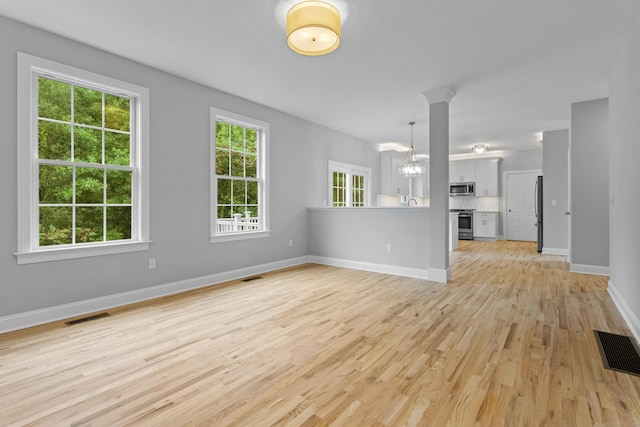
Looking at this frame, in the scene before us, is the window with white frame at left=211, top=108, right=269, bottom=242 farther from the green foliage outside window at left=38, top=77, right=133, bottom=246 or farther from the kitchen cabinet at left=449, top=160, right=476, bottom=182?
the kitchen cabinet at left=449, top=160, right=476, bottom=182

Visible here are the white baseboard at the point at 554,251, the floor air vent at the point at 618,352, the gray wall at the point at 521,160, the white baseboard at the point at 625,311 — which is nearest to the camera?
the floor air vent at the point at 618,352

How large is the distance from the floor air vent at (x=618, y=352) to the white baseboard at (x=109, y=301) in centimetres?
412

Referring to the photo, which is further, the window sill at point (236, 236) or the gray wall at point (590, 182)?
the gray wall at point (590, 182)

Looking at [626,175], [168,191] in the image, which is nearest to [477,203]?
[626,175]

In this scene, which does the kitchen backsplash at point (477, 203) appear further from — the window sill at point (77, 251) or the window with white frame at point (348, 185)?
the window sill at point (77, 251)

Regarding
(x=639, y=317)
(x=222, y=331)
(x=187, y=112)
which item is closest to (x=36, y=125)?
(x=187, y=112)

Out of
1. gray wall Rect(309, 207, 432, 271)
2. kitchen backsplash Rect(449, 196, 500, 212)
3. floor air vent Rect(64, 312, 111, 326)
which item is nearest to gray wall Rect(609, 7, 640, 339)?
gray wall Rect(309, 207, 432, 271)

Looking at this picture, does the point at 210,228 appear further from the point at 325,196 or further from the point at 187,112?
the point at 325,196

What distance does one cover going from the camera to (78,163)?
10.9 ft

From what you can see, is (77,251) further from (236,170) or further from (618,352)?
(618,352)

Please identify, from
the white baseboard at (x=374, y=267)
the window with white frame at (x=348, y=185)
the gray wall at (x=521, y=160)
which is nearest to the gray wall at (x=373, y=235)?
the white baseboard at (x=374, y=267)

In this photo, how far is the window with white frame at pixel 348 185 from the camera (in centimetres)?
721

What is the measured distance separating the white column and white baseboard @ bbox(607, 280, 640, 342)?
5.88ft

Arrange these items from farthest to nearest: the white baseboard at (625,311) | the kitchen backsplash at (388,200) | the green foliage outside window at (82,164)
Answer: the kitchen backsplash at (388,200) → the green foliage outside window at (82,164) → the white baseboard at (625,311)
